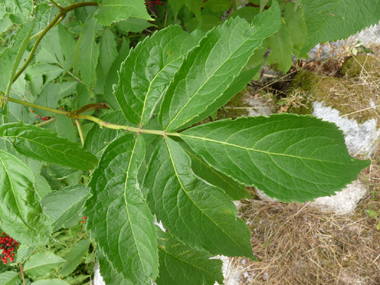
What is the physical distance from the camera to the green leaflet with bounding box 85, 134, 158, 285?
0.67 m

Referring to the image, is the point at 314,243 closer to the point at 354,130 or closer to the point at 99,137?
the point at 354,130

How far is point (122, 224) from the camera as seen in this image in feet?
2.25

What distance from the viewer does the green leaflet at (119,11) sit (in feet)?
2.80

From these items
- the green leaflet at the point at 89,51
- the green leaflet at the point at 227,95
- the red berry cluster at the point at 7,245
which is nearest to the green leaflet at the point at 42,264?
the red berry cluster at the point at 7,245

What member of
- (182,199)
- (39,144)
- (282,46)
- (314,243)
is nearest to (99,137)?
(39,144)

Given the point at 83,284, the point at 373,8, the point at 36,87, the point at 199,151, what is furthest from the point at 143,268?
the point at 83,284

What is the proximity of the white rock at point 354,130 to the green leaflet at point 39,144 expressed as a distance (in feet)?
8.13

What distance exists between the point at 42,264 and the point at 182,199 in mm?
1755

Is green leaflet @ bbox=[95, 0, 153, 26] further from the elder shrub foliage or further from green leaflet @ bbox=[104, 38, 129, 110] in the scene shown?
green leaflet @ bbox=[104, 38, 129, 110]

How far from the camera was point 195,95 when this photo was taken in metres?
0.71

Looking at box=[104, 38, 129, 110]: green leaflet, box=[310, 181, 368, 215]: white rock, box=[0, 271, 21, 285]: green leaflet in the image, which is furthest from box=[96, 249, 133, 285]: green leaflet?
box=[310, 181, 368, 215]: white rock

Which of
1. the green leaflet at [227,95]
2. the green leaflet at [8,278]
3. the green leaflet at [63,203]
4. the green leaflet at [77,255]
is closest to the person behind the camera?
the green leaflet at [227,95]

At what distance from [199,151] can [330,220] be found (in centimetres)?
285

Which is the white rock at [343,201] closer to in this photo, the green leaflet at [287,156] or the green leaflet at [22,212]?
the green leaflet at [287,156]
